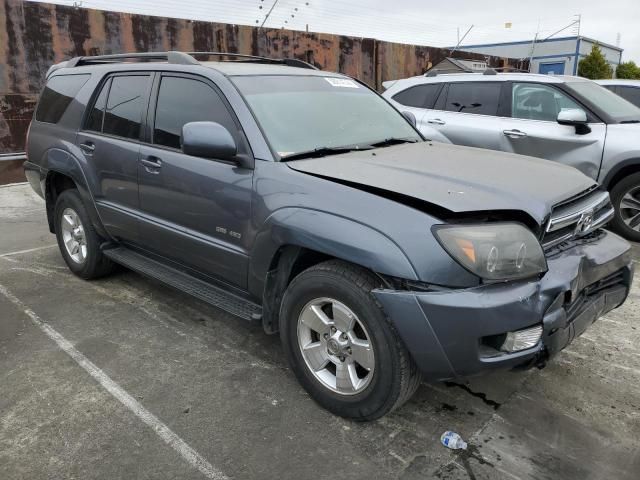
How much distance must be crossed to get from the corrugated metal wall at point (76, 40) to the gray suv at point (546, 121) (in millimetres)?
5171

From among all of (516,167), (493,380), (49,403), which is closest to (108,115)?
(49,403)

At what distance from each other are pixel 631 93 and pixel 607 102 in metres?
2.37

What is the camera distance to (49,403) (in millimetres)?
2871

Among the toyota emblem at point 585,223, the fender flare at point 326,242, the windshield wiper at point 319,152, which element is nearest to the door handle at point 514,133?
the toyota emblem at point 585,223

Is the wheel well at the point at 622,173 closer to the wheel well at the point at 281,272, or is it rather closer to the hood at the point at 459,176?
the hood at the point at 459,176

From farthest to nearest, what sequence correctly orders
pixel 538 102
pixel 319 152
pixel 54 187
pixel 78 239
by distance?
pixel 538 102, pixel 54 187, pixel 78 239, pixel 319 152

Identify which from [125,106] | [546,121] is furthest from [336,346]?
[546,121]

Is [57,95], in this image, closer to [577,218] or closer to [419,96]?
[577,218]

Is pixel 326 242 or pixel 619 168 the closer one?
pixel 326 242

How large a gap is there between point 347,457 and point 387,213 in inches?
45.0

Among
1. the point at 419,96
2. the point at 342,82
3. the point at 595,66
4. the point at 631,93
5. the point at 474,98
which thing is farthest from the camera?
the point at 595,66

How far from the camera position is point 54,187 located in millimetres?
4879

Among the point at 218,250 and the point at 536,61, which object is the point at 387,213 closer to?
the point at 218,250

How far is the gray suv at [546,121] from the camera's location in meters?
5.58
